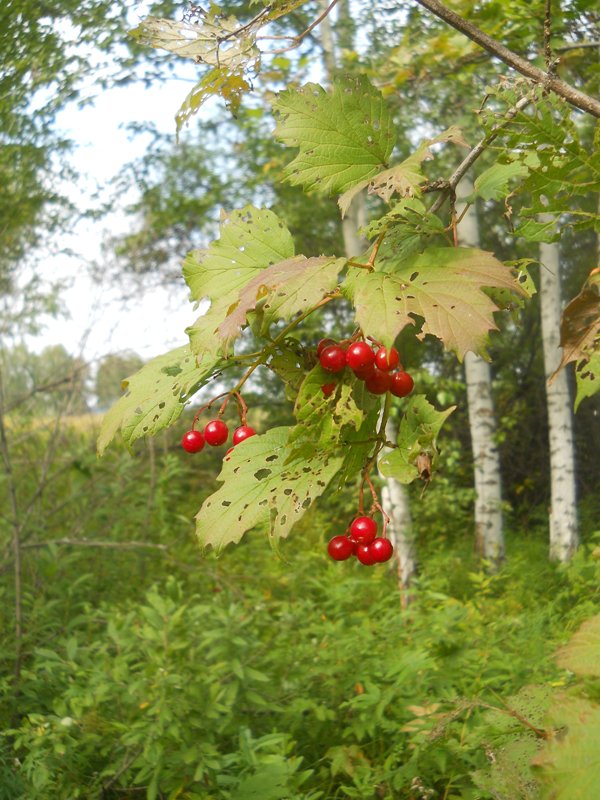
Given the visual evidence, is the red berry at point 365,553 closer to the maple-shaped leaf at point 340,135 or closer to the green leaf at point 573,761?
the green leaf at point 573,761

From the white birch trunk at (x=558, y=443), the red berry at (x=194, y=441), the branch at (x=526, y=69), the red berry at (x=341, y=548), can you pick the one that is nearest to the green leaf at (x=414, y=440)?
the red berry at (x=341, y=548)

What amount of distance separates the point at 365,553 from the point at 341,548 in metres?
0.04

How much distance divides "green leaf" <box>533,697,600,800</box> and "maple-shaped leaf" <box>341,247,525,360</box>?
400 mm

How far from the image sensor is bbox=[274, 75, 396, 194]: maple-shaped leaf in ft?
3.03

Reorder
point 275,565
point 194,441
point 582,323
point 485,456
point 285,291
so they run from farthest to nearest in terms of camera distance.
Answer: point 485,456, point 275,565, point 194,441, point 582,323, point 285,291

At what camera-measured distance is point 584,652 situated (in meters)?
0.91

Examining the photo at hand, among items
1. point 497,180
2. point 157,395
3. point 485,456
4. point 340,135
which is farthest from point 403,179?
point 485,456

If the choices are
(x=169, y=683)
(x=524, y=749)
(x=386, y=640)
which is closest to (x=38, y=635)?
(x=169, y=683)

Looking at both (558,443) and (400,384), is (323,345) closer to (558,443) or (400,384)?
(400,384)

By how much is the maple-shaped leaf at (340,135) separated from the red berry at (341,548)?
0.44 m

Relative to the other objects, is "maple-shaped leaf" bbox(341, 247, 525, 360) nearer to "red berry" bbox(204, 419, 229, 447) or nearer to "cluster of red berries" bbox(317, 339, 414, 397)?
"cluster of red berries" bbox(317, 339, 414, 397)

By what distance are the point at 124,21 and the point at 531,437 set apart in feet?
18.8

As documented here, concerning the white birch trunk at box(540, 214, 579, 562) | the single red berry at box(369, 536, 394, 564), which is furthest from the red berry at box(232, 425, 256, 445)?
the white birch trunk at box(540, 214, 579, 562)

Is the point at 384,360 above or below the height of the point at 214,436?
above
